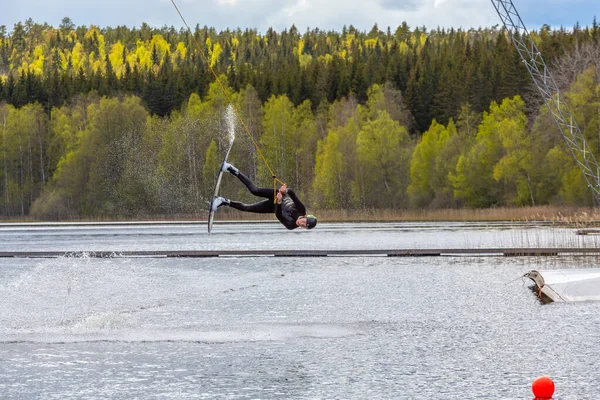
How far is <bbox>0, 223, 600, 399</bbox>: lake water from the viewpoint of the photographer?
12.4m

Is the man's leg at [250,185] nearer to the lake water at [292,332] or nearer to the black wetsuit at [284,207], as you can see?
the black wetsuit at [284,207]

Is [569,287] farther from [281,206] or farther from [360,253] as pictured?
[360,253]

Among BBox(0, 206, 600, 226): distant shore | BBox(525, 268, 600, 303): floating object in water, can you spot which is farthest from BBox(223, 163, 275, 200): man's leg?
BBox(0, 206, 600, 226): distant shore

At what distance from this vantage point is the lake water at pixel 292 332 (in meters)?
12.4

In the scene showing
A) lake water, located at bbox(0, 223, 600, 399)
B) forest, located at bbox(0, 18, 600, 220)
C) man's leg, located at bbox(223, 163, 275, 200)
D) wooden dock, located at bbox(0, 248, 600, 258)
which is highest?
forest, located at bbox(0, 18, 600, 220)

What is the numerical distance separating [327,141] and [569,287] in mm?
67018

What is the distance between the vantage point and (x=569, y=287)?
20969mm

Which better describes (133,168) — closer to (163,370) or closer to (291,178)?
(291,178)

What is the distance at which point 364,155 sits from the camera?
83688 millimetres

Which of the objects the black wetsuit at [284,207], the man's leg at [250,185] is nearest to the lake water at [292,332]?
the black wetsuit at [284,207]

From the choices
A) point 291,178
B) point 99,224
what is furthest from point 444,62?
point 99,224

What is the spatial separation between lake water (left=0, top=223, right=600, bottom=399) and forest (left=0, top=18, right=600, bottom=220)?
4023 centimetres

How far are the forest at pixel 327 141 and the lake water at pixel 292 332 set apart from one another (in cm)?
4023

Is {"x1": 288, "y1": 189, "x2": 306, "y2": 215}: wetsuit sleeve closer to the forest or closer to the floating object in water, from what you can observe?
the floating object in water
